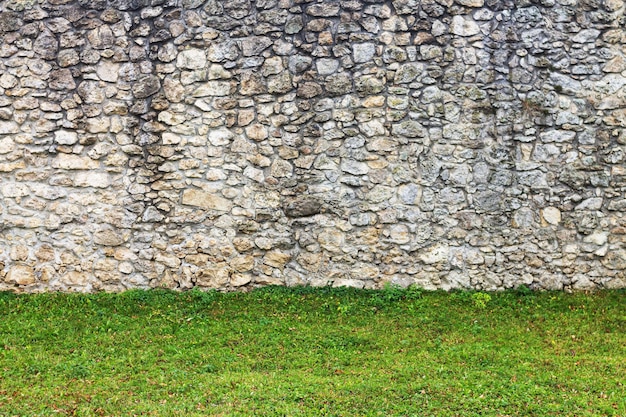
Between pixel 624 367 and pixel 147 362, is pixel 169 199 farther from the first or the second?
pixel 624 367

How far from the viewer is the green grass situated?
552 centimetres

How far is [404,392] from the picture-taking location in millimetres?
5680

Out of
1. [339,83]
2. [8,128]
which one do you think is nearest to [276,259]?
[339,83]

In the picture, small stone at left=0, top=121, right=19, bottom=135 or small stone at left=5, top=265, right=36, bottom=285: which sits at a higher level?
small stone at left=0, top=121, right=19, bottom=135

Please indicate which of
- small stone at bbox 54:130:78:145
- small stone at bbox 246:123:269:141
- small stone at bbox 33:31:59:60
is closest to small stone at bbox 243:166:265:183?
small stone at bbox 246:123:269:141

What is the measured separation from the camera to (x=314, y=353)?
6598mm

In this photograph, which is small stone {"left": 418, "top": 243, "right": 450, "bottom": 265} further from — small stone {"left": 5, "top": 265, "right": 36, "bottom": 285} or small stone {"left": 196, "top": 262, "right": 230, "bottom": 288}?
small stone {"left": 5, "top": 265, "right": 36, "bottom": 285}

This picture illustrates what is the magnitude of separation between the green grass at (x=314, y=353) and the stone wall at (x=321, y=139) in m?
0.39

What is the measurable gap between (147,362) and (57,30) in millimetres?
3908

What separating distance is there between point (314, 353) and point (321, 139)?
2.43m

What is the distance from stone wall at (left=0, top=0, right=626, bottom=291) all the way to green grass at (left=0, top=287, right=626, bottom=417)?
1.27 ft

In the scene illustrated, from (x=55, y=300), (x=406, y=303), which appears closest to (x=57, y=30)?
(x=55, y=300)

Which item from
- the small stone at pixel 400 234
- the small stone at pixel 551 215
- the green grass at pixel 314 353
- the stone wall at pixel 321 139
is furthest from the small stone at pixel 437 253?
the small stone at pixel 551 215

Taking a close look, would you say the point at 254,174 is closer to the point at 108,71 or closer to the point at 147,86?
the point at 147,86
